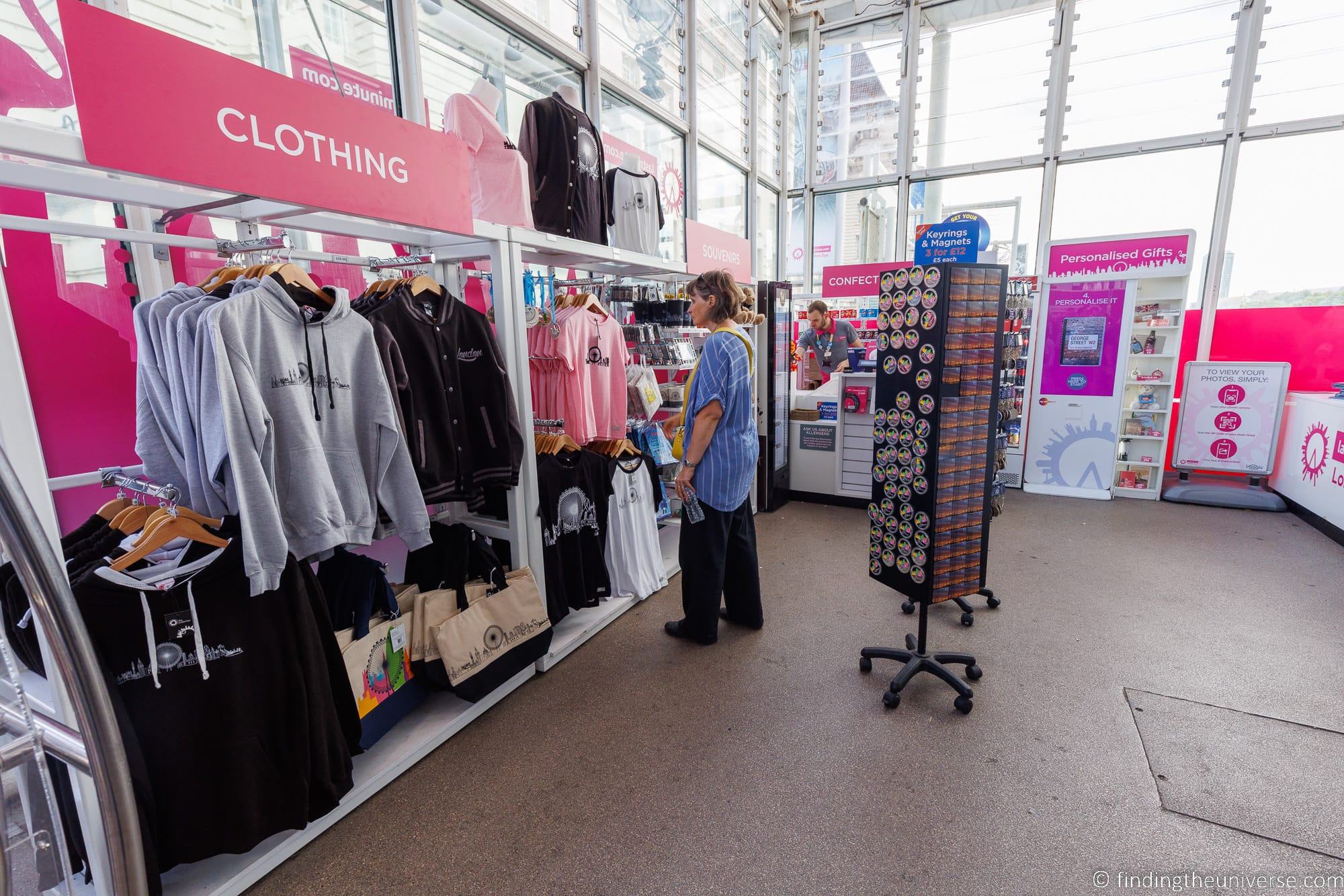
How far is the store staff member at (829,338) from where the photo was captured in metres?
6.54

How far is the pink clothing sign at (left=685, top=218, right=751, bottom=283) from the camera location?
3.80 m

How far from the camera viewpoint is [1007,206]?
7.01m

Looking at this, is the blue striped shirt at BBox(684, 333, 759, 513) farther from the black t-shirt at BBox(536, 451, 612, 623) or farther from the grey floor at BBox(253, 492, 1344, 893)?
the grey floor at BBox(253, 492, 1344, 893)

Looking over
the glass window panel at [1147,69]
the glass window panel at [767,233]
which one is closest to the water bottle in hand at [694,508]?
the glass window panel at [767,233]

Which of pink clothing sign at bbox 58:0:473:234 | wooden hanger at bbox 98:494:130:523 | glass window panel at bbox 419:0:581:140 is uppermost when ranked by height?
glass window panel at bbox 419:0:581:140

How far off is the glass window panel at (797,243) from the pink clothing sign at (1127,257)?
127 inches

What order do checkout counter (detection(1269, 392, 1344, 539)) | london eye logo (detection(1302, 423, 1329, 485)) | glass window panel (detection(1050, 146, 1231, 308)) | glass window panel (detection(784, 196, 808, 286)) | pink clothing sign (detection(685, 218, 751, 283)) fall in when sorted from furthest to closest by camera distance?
1. glass window panel (detection(784, 196, 808, 286))
2. glass window panel (detection(1050, 146, 1231, 308))
3. london eye logo (detection(1302, 423, 1329, 485))
4. checkout counter (detection(1269, 392, 1344, 539))
5. pink clothing sign (detection(685, 218, 751, 283))

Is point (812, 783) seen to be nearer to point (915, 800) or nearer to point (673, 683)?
point (915, 800)

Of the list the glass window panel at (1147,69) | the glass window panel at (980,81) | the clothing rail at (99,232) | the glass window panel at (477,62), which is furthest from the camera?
the glass window panel at (980,81)

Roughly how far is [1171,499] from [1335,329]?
6.57 ft

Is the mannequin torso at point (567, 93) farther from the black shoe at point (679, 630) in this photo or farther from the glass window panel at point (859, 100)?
the glass window panel at point (859, 100)

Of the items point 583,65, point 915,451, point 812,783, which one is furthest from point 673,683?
point 583,65

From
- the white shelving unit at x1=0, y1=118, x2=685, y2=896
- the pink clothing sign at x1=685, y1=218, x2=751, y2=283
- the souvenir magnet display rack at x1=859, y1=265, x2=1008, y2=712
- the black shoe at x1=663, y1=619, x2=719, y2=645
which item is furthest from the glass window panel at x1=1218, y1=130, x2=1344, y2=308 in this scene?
the black shoe at x1=663, y1=619, x2=719, y2=645

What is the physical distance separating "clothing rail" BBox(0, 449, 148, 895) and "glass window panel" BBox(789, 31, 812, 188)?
28.4 ft
